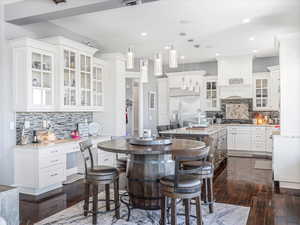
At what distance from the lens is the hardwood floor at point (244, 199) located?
10.3 ft

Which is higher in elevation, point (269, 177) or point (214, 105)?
point (214, 105)

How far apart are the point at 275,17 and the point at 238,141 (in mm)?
3989

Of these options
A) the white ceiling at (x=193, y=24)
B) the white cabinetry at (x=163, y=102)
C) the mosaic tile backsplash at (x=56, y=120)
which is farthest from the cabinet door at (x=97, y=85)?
the white cabinetry at (x=163, y=102)

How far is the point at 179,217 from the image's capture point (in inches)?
123

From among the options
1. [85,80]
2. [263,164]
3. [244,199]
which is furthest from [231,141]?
[85,80]

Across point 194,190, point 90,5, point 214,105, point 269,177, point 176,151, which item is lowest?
point 269,177

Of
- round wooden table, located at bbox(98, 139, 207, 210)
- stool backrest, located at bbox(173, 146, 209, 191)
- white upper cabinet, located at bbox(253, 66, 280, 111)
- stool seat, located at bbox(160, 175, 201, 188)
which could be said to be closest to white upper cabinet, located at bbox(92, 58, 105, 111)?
round wooden table, located at bbox(98, 139, 207, 210)

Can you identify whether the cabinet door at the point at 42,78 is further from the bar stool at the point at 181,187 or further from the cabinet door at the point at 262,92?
the cabinet door at the point at 262,92

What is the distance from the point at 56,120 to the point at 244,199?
3566 mm

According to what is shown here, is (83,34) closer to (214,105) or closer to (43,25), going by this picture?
(43,25)

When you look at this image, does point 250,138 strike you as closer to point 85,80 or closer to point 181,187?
point 85,80

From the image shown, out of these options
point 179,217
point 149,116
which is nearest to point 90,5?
point 179,217

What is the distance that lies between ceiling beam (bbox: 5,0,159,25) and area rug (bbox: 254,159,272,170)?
452 cm

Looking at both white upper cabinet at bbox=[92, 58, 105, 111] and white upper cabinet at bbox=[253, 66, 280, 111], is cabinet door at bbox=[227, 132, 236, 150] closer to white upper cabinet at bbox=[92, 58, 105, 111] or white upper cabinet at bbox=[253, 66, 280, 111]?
white upper cabinet at bbox=[253, 66, 280, 111]
